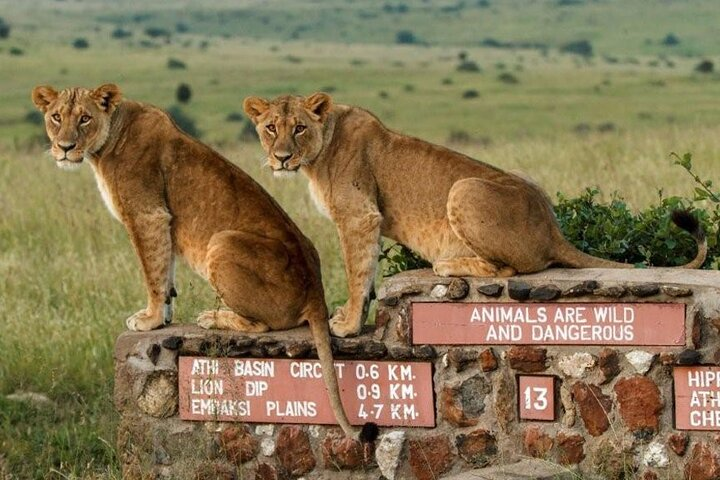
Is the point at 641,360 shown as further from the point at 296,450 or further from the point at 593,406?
the point at 296,450

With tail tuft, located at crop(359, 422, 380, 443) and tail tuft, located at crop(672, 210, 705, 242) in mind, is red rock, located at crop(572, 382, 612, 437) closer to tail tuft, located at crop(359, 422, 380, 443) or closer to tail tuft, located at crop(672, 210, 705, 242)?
tail tuft, located at crop(672, 210, 705, 242)

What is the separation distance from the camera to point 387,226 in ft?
27.7

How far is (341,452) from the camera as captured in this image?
829cm

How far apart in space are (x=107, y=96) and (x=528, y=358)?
2.54m

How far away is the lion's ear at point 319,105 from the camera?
26.9 feet

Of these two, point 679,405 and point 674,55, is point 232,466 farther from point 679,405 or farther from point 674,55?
point 674,55

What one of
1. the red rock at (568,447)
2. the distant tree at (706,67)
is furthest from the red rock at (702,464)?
the distant tree at (706,67)

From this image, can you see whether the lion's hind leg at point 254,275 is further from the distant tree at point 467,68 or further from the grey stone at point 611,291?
the distant tree at point 467,68

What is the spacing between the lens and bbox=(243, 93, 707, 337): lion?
26.4 feet

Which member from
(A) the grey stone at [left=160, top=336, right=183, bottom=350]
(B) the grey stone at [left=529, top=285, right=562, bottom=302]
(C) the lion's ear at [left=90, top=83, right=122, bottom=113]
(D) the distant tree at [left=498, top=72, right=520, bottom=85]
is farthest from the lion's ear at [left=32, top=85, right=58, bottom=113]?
(D) the distant tree at [left=498, top=72, right=520, bottom=85]

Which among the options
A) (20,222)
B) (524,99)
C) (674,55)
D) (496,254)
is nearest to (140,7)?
(674,55)

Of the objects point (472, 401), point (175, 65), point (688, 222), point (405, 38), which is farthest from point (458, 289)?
point (405, 38)

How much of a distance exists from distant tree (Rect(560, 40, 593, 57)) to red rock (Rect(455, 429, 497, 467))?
→ 78.7 m

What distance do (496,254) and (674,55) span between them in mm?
76269
